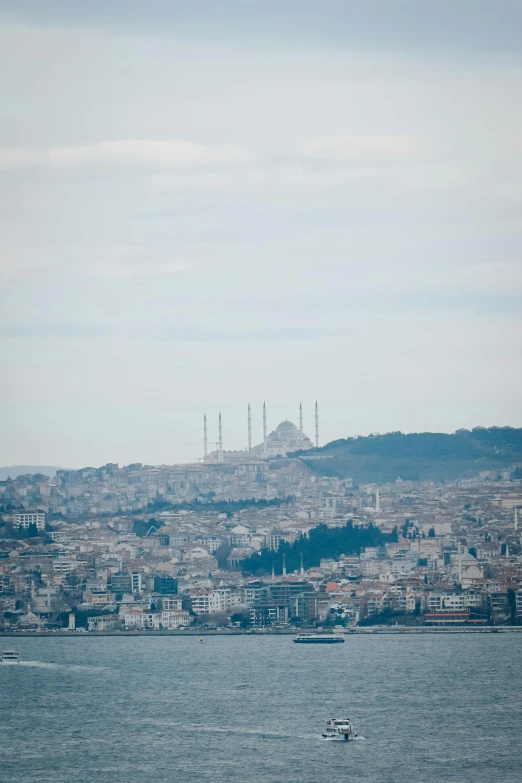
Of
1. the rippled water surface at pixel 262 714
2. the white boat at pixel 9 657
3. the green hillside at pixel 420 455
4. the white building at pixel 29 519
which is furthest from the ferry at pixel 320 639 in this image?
the green hillside at pixel 420 455

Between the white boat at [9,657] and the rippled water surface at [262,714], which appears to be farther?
the white boat at [9,657]

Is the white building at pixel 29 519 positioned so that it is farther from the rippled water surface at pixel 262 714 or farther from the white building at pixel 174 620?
the rippled water surface at pixel 262 714

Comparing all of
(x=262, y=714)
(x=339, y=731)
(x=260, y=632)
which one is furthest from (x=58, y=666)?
(x=339, y=731)

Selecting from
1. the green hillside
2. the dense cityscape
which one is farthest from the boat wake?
the green hillside

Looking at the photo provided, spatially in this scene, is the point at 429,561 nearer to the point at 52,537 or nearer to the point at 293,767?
the point at 52,537

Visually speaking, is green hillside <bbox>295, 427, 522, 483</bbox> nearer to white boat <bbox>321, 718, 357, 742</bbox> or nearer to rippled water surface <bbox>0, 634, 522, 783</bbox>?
rippled water surface <bbox>0, 634, 522, 783</bbox>

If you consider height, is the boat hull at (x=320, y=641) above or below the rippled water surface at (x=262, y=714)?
above

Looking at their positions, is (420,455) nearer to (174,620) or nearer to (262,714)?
(174,620)
